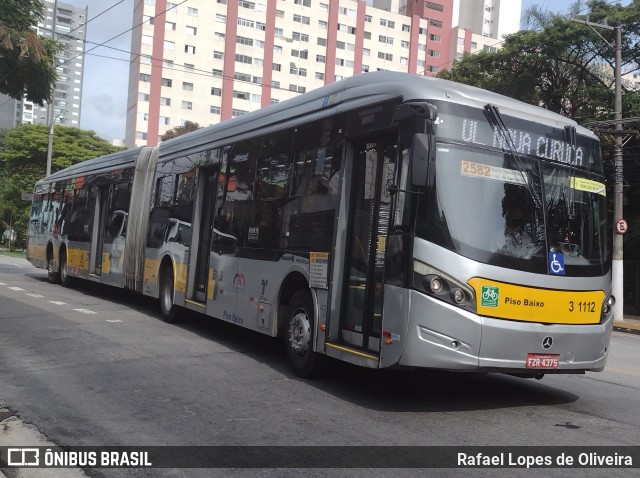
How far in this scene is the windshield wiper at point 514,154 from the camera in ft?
21.9

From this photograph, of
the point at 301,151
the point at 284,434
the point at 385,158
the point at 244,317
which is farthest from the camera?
the point at 244,317

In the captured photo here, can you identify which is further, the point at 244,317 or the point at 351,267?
the point at 244,317

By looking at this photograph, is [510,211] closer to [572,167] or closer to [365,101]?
[572,167]

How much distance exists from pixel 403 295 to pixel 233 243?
421 cm

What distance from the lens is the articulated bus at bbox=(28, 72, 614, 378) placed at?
6.22 meters

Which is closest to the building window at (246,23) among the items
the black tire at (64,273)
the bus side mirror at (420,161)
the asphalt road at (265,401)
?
the black tire at (64,273)

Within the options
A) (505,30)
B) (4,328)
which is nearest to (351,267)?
(4,328)

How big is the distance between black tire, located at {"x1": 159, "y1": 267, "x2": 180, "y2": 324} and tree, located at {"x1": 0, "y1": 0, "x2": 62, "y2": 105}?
5302mm

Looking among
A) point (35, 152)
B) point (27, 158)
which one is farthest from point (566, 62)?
point (27, 158)

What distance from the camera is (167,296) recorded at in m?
12.8

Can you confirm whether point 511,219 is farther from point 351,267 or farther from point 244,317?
point 244,317

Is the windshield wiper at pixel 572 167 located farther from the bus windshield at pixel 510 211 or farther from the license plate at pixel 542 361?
the license plate at pixel 542 361

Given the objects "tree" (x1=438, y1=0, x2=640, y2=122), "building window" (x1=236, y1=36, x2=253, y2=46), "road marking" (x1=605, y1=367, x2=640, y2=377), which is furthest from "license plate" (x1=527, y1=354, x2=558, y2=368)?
"building window" (x1=236, y1=36, x2=253, y2=46)

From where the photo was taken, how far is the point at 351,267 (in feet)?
24.0
